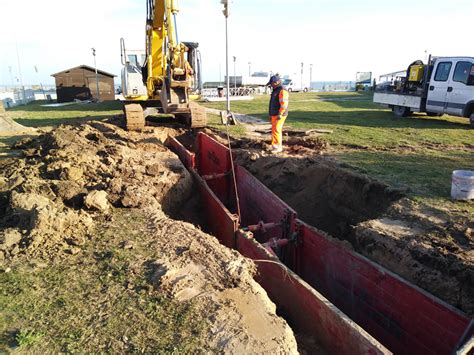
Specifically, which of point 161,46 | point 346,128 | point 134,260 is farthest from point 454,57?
point 134,260

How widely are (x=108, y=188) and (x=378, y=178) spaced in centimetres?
427

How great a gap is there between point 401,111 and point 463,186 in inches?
418

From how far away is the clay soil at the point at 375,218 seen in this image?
148 inches

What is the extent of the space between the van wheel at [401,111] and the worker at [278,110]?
26.5ft

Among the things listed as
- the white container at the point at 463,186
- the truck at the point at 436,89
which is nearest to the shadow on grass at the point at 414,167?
the white container at the point at 463,186

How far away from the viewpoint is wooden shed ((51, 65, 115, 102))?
27203 mm

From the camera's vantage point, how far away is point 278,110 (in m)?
8.45

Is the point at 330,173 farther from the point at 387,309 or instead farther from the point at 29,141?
the point at 29,141

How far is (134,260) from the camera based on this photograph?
3.63 meters

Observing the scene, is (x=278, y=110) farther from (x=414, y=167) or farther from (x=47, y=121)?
(x=47, y=121)

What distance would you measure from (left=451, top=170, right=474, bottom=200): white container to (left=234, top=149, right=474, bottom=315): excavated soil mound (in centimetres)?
59

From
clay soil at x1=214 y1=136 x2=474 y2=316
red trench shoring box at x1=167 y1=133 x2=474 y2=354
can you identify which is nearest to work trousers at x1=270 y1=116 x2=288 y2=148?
clay soil at x1=214 y1=136 x2=474 y2=316

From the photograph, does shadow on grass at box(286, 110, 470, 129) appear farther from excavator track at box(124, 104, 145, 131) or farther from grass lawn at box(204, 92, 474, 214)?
excavator track at box(124, 104, 145, 131)

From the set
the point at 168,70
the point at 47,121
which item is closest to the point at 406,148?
the point at 168,70
